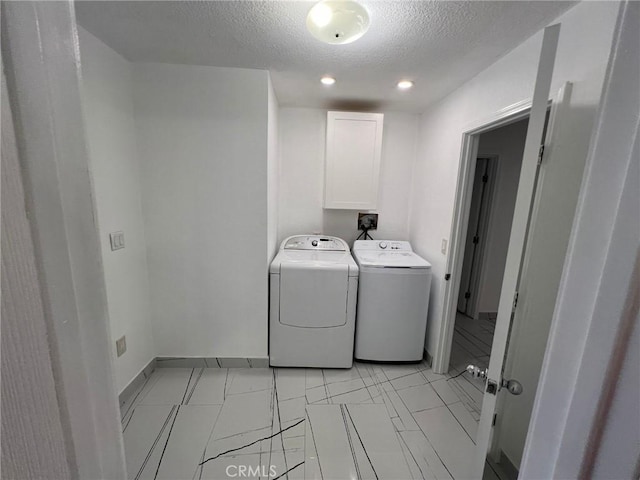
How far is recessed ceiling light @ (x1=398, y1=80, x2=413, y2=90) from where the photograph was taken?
196cm

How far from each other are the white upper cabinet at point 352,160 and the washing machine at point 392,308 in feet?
2.17

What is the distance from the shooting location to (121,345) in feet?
5.86

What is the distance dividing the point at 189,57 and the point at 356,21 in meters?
1.19

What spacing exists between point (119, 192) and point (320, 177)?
1.75 metres

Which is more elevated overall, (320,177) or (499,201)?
(320,177)

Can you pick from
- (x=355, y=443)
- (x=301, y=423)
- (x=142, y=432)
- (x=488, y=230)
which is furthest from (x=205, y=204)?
(x=488, y=230)

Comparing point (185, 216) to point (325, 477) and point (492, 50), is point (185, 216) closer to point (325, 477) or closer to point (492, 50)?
point (325, 477)

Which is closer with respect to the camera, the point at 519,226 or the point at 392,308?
the point at 519,226

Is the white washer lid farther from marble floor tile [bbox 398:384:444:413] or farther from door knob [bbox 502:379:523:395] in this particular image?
door knob [bbox 502:379:523:395]

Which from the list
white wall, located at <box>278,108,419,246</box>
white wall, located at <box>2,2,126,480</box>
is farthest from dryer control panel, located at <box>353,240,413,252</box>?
white wall, located at <box>2,2,126,480</box>

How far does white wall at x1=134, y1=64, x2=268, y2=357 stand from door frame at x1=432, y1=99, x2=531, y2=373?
4.74ft

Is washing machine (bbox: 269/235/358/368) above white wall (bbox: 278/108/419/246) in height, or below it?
below

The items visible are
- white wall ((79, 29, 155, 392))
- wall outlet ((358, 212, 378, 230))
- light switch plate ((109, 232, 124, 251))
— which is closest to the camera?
white wall ((79, 29, 155, 392))

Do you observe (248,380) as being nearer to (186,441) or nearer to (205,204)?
(186,441)
